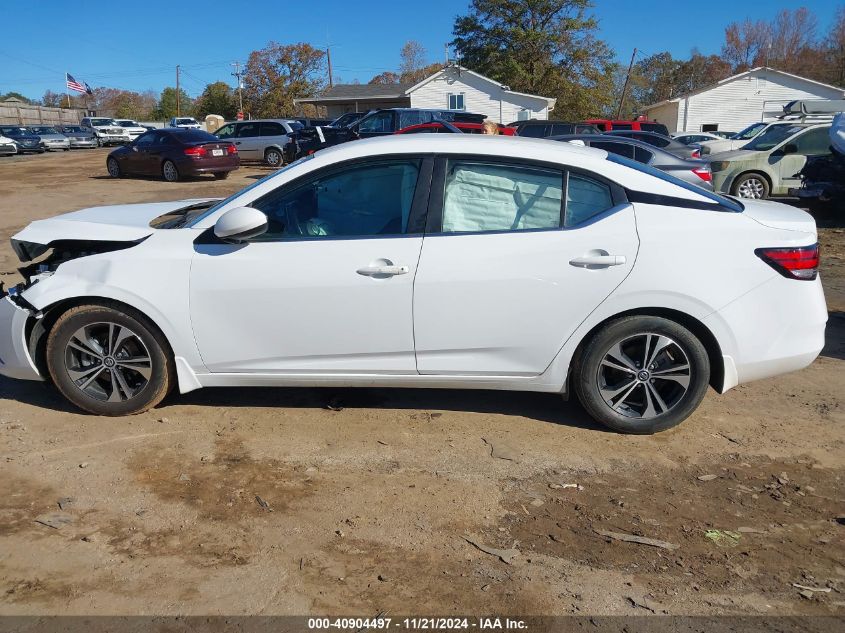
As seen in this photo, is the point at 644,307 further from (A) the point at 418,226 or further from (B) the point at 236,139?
(B) the point at 236,139

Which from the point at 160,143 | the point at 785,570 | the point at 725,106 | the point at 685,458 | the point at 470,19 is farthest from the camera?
the point at 470,19

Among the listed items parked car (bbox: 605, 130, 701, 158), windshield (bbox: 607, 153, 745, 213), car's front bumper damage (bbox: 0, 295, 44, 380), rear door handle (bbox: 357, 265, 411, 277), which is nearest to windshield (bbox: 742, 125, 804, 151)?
parked car (bbox: 605, 130, 701, 158)

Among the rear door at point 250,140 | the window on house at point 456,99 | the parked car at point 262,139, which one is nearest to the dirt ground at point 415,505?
the parked car at point 262,139

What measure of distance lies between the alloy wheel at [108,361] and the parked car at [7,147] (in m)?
36.5

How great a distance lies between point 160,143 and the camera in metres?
20.4

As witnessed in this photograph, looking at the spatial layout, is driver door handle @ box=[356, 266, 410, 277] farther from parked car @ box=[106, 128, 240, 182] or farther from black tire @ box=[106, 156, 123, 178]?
black tire @ box=[106, 156, 123, 178]

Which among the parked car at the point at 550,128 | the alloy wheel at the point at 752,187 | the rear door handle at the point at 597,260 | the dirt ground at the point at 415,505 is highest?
the parked car at the point at 550,128

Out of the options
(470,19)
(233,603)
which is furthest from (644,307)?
(470,19)

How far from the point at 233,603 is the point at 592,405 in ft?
7.49

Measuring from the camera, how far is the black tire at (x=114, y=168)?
21452 mm

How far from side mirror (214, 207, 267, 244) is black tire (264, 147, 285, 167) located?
22.3m

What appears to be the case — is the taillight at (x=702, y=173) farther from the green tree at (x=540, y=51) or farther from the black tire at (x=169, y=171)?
the green tree at (x=540, y=51)

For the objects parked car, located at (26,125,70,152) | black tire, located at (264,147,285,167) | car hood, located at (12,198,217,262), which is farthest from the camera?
parked car, located at (26,125,70,152)

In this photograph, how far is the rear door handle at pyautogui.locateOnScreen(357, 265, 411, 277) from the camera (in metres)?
3.96
